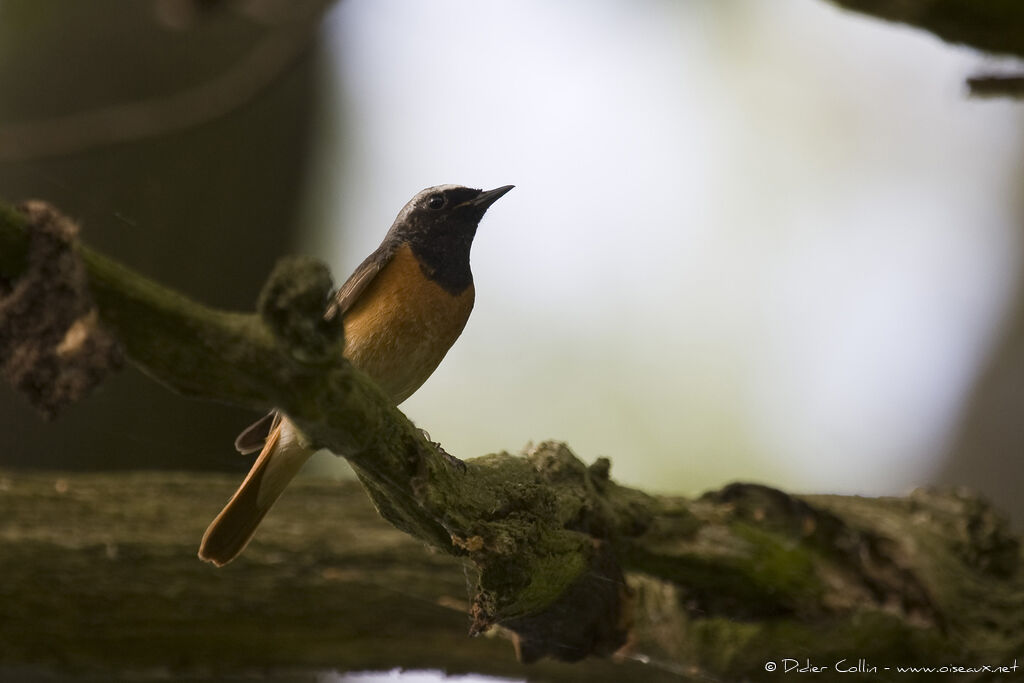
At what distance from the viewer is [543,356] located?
20.8 ft

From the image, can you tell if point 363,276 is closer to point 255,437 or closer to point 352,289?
point 352,289

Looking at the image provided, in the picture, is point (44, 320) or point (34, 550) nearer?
point (44, 320)

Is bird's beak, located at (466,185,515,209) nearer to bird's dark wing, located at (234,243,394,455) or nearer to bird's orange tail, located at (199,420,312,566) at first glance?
bird's dark wing, located at (234,243,394,455)

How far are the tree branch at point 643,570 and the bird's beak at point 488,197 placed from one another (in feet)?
2.28

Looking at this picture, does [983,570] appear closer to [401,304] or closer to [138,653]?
[401,304]

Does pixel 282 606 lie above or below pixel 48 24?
below

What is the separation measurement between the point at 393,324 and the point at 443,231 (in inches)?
13.8

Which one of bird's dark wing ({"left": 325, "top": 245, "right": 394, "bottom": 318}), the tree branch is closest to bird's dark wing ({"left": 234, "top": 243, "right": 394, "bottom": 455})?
bird's dark wing ({"left": 325, "top": 245, "right": 394, "bottom": 318})

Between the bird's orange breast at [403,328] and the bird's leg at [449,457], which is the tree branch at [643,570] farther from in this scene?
the bird's orange breast at [403,328]

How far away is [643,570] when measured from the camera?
3273 millimetres

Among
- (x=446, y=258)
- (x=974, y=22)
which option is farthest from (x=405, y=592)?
(x=974, y=22)

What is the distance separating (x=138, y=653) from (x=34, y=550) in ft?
1.88

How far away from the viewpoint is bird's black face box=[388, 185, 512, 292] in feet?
8.64

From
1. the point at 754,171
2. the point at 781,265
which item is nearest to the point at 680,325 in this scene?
the point at 781,265
